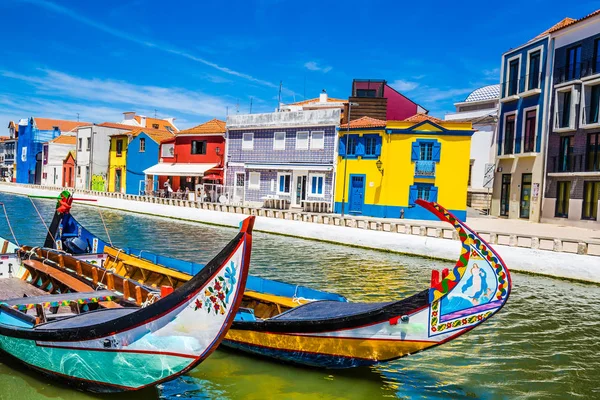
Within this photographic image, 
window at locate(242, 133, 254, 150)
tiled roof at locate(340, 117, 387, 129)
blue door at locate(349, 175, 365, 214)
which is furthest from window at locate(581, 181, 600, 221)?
window at locate(242, 133, 254, 150)

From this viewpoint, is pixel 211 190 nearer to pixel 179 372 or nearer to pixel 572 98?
pixel 572 98

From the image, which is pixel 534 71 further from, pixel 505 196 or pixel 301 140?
pixel 301 140

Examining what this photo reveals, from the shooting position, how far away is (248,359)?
8578 millimetres

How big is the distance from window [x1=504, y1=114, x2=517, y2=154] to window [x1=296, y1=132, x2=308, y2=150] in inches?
529

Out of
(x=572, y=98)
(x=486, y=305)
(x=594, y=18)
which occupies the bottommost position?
(x=486, y=305)

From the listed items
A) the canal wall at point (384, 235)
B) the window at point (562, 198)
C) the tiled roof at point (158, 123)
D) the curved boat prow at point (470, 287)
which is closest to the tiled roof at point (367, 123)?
the canal wall at point (384, 235)

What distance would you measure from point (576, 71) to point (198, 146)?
27.8 meters

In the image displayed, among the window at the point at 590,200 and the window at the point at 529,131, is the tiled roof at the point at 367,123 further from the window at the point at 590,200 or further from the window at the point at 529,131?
the window at the point at 590,200

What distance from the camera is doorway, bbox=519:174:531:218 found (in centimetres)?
3203

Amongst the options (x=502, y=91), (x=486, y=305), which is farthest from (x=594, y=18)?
(x=486, y=305)

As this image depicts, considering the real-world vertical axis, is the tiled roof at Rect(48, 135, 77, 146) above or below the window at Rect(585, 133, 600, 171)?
above

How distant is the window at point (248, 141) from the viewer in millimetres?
38000

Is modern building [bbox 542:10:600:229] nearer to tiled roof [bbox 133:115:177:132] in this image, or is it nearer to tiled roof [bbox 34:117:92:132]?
tiled roof [bbox 133:115:177:132]

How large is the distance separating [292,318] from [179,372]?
224 cm
